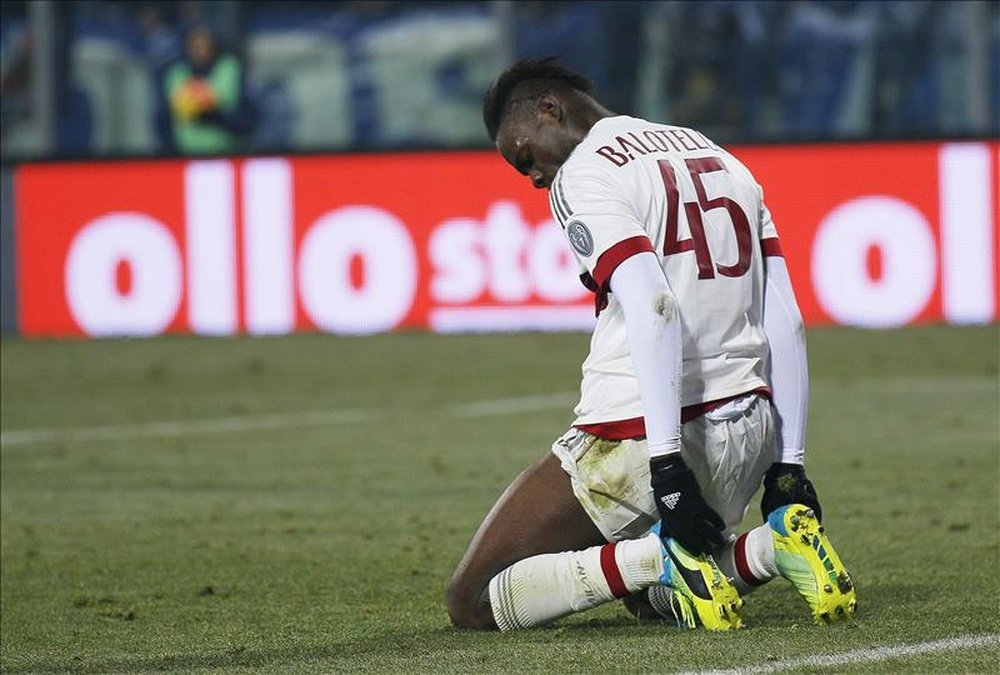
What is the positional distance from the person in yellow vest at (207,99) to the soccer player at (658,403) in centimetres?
1198

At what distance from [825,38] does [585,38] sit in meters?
1.99

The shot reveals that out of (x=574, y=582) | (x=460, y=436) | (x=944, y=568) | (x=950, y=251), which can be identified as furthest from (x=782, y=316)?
(x=950, y=251)

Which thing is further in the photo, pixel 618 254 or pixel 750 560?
pixel 750 560

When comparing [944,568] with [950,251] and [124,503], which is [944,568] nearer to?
[124,503]

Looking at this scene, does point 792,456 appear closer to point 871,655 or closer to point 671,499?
point 671,499

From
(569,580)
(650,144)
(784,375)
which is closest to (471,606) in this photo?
(569,580)

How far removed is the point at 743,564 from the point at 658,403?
2.01ft

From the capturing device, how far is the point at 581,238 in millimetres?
5414

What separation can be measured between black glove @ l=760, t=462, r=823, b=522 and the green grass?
323 mm

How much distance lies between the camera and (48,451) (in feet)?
35.4

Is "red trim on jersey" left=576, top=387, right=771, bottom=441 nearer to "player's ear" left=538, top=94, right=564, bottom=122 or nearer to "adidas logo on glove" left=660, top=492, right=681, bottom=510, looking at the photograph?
"adidas logo on glove" left=660, top=492, right=681, bottom=510

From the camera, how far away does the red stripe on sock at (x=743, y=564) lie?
5.61 metres

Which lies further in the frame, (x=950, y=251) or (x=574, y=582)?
(x=950, y=251)

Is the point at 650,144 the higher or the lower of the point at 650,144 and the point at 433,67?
the lower
